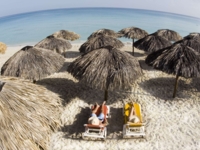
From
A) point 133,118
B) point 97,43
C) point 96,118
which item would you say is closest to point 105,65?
point 96,118

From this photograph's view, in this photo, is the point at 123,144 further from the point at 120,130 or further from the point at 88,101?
the point at 88,101

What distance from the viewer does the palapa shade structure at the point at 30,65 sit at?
626 cm

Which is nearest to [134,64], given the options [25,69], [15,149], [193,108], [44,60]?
[193,108]

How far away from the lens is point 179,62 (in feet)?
20.5

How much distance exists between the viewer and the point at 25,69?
6301 mm

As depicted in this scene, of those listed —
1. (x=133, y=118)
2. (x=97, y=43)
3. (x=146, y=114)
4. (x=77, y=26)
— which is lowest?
(x=146, y=114)

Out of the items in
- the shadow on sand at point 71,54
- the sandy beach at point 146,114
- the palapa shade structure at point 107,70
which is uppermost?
the palapa shade structure at point 107,70

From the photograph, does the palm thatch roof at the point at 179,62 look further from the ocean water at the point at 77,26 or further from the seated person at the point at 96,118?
the ocean water at the point at 77,26

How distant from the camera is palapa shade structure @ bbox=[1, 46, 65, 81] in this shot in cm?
626

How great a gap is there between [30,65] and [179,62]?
532 cm

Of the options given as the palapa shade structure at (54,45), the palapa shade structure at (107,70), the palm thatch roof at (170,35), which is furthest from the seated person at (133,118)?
the palm thatch roof at (170,35)

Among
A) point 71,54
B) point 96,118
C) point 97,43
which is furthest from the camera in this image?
point 71,54

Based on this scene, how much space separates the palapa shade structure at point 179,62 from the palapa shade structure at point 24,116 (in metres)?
4.46

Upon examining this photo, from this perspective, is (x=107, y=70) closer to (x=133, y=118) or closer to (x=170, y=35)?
(x=133, y=118)
